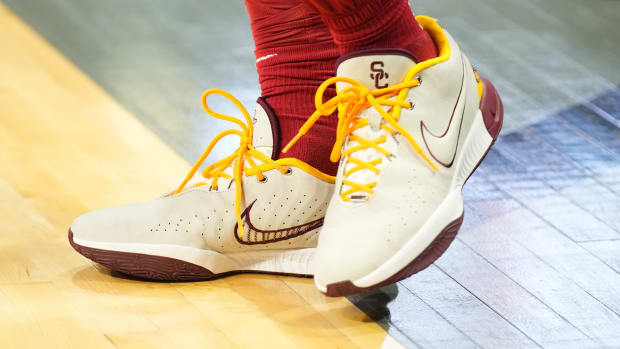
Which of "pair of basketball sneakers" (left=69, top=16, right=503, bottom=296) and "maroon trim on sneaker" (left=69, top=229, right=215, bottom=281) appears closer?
"pair of basketball sneakers" (left=69, top=16, right=503, bottom=296)

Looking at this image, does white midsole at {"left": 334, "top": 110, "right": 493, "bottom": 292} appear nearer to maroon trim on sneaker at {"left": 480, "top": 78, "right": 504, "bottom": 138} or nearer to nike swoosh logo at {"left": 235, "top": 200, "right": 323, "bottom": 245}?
maroon trim on sneaker at {"left": 480, "top": 78, "right": 504, "bottom": 138}

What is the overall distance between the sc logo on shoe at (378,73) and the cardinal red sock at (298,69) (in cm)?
13

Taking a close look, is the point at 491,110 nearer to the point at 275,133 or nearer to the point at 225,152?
the point at 275,133

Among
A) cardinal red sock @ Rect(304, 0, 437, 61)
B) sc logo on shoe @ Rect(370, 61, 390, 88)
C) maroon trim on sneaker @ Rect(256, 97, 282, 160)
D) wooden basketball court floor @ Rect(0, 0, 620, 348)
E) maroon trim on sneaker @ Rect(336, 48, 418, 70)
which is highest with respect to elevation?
cardinal red sock @ Rect(304, 0, 437, 61)

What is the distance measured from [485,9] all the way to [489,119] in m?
1.57

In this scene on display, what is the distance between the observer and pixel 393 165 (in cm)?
92

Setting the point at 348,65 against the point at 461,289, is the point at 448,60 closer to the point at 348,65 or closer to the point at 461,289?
the point at 348,65

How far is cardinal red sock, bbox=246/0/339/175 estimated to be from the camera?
1.04 metres

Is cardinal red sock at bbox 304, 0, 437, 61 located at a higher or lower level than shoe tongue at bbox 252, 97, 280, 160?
higher

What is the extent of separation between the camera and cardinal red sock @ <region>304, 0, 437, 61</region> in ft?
2.89

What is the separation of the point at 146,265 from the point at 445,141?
17.1 inches

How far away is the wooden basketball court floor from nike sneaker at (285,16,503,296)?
11 centimetres

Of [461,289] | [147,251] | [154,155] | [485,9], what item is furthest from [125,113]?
[485,9]

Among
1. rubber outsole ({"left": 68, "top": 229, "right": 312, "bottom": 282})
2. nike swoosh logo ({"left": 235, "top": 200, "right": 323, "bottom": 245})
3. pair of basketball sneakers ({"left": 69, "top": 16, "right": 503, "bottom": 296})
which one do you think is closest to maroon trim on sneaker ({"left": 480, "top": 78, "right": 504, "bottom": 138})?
pair of basketball sneakers ({"left": 69, "top": 16, "right": 503, "bottom": 296})
